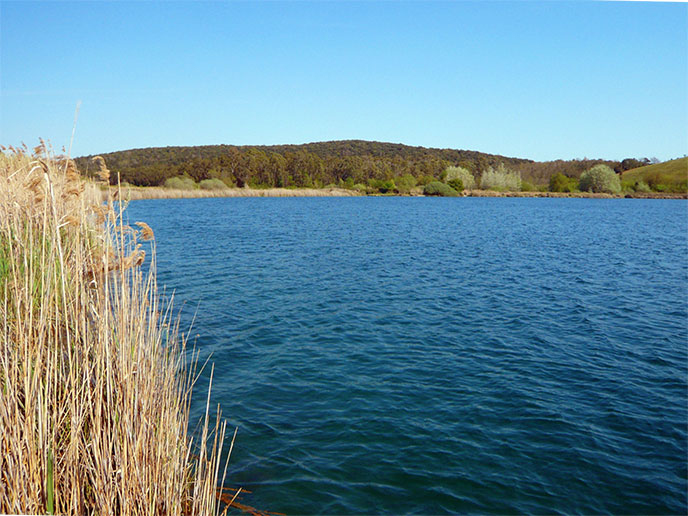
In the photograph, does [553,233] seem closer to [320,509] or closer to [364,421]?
[364,421]

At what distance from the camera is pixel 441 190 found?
3346 inches

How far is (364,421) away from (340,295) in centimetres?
680

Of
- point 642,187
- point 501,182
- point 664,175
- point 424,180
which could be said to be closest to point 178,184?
point 424,180

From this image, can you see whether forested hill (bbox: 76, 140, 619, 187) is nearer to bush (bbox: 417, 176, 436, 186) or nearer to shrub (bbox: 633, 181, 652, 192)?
bush (bbox: 417, 176, 436, 186)

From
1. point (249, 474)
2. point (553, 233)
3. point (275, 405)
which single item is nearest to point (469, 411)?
point (275, 405)

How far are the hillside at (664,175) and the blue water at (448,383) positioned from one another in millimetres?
83276

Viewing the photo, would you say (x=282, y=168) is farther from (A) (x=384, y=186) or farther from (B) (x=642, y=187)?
(B) (x=642, y=187)

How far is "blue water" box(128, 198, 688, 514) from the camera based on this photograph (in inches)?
201

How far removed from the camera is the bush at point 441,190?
84875mm

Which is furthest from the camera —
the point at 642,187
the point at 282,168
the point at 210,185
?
the point at 282,168

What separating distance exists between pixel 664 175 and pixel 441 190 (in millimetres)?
45905

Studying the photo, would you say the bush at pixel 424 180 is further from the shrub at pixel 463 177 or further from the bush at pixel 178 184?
the bush at pixel 178 184

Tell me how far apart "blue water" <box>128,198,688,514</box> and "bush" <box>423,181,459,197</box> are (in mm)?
68840

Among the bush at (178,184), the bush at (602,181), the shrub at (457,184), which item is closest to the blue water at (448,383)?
the bush at (178,184)
